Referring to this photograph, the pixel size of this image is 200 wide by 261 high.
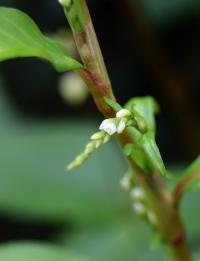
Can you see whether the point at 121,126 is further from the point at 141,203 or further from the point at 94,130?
the point at 94,130

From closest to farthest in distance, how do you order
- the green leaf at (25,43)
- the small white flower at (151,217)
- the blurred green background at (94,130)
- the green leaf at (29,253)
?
the green leaf at (25,43) < the small white flower at (151,217) < the green leaf at (29,253) < the blurred green background at (94,130)

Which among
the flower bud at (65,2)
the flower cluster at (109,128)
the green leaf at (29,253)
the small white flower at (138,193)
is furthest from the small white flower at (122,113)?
the green leaf at (29,253)

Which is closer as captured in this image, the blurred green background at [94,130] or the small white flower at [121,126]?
the small white flower at [121,126]

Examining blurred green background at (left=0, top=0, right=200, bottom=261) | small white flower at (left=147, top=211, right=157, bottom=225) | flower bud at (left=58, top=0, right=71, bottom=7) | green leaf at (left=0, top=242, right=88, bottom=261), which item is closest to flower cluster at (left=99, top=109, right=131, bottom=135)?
flower bud at (left=58, top=0, right=71, bottom=7)

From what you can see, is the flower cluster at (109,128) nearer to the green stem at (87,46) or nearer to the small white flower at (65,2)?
the green stem at (87,46)

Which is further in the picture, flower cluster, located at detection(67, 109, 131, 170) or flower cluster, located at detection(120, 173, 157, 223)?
flower cluster, located at detection(120, 173, 157, 223)

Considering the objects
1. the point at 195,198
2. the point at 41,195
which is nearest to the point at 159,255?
the point at 195,198

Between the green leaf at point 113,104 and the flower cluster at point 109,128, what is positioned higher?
the green leaf at point 113,104

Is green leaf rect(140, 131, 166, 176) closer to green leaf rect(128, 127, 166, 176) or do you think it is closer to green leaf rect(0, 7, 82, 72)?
green leaf rect(128, 127, 166, 176)
